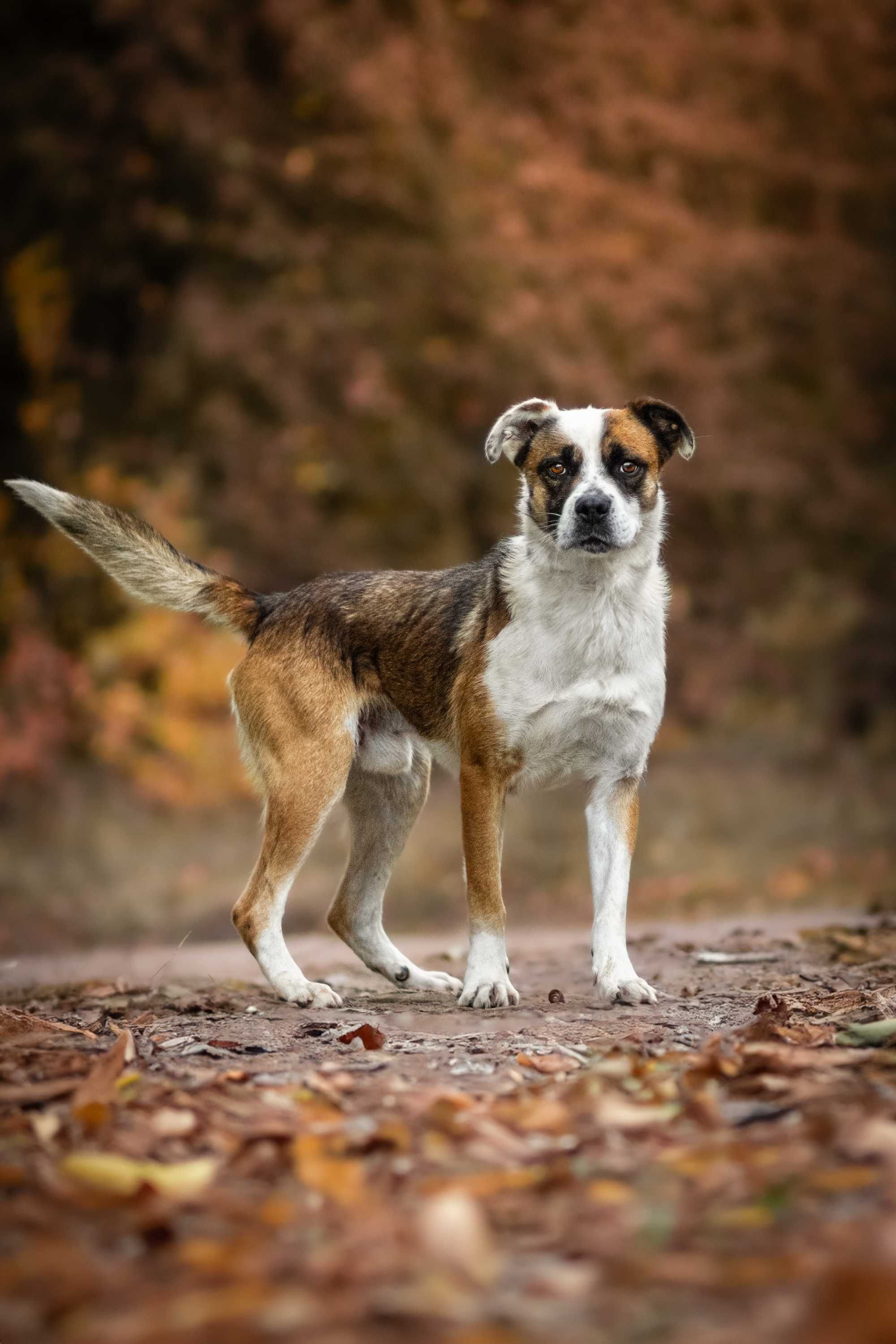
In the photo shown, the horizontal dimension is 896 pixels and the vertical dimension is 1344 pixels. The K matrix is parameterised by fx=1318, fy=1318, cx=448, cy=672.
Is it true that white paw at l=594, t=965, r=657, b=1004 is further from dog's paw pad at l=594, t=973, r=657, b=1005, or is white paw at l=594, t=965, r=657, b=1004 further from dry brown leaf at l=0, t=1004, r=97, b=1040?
dry brown leaf at l=0, t=1004, r=97, b=1040

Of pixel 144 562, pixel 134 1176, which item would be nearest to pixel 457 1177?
pixel 134 1176

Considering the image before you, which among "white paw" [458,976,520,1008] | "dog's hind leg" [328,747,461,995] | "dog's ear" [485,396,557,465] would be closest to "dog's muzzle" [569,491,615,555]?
"dog's ear" [485,396,557,465]

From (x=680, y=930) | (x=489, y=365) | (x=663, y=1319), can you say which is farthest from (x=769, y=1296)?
(x=489, y=365)

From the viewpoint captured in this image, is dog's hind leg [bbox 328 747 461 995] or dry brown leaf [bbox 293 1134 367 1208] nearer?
dry brown leaf [bbox 293 1134 367 1208]

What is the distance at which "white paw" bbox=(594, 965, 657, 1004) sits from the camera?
4.41m

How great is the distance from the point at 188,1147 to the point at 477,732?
2370 mm

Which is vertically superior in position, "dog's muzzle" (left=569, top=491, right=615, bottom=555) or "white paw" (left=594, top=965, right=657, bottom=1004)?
"dog's muzzle" (left=569, top=491, right=615, bottom=555)

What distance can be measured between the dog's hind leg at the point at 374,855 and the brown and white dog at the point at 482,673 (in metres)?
0.01

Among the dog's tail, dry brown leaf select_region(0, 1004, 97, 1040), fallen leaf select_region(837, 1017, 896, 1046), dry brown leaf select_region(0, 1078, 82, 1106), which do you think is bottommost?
dry brown leaf select_region(0, 1004, 97, 1040)

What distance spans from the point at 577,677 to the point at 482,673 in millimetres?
344

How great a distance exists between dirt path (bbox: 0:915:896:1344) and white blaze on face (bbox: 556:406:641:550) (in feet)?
5.26

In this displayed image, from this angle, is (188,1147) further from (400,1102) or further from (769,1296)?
(769,1296)

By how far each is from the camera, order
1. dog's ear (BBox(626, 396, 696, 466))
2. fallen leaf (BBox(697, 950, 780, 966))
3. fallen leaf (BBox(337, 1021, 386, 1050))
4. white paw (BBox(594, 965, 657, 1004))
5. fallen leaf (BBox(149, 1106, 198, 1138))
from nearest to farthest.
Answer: fallen leaf (BBox(149, 1106, 198, 1138)) → fallen leaf (BBox(337, 1021, 386, 1050)) → white paw (BBox(594, 965, 657, 1004)) → dog's ear (BBox(626, 396, 696, 466)) → fallen leaf (BBox(697, 950, 780, 966))

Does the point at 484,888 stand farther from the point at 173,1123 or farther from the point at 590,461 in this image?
the point at 173,1123
